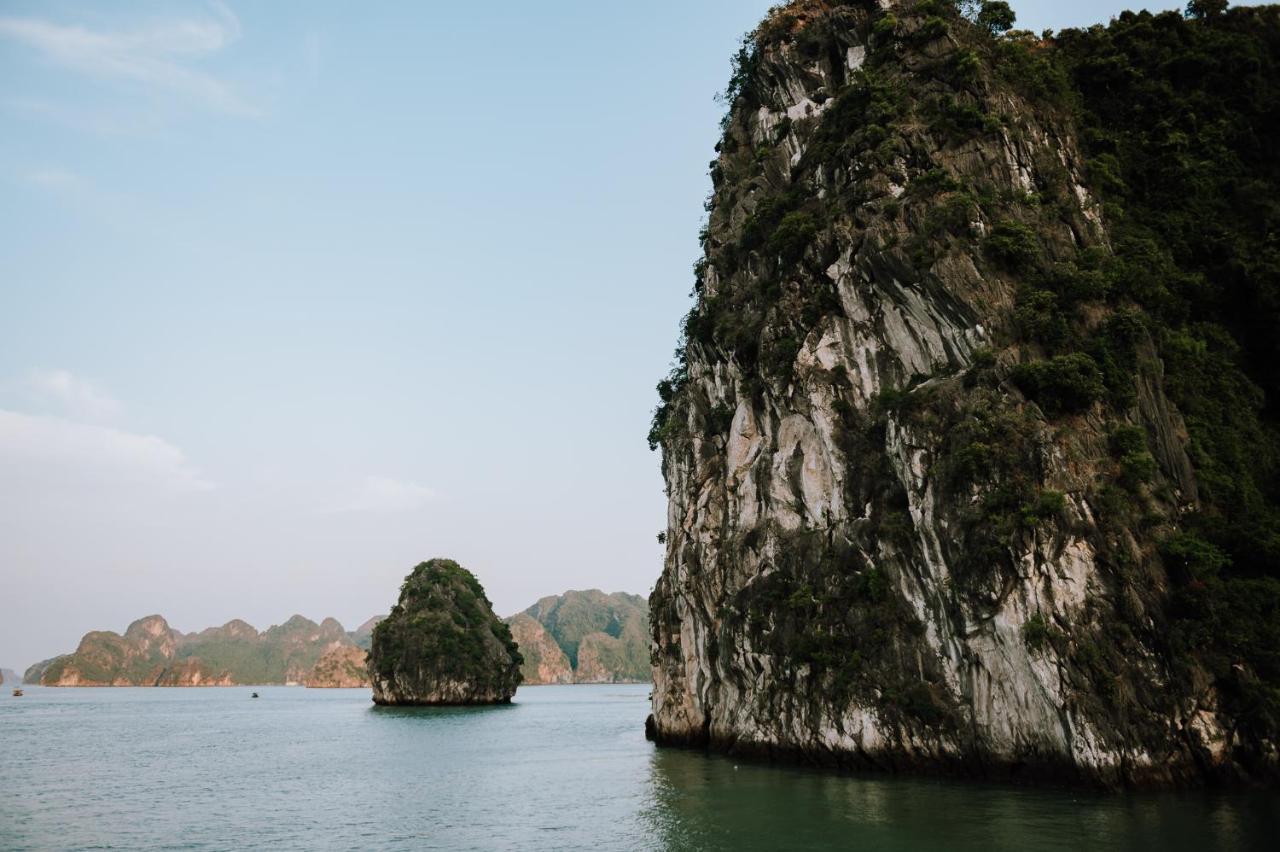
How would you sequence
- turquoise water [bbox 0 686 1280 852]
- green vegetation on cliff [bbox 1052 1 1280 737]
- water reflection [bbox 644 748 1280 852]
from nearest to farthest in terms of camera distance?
water reflection [bbox 644 748 1280 852], turquoise water [bbox 0 686 1280 852], green vegetation on cliff [bbox 1052 1 1280 737]

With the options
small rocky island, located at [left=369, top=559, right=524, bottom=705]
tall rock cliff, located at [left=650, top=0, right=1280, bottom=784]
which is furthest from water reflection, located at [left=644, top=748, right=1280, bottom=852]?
small rocky island, located at [left=369, top=559, right=524, bottom=705]

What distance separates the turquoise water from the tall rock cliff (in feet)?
8.75

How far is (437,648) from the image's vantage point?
9394 cm

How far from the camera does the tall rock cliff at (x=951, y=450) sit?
26.2 m

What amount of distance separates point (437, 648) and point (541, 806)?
2720 inches

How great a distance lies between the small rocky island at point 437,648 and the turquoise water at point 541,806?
45989 mm

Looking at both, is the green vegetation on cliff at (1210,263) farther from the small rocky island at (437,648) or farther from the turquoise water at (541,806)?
the small rocky island at (437,648)

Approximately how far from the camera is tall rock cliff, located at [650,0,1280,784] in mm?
26188

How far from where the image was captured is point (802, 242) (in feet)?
127

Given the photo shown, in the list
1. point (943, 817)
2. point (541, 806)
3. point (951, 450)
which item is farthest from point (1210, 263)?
point (541, 806)

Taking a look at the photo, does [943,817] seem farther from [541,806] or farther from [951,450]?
[541,806]

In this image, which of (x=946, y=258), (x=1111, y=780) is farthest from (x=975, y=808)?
(x=946, y=258)

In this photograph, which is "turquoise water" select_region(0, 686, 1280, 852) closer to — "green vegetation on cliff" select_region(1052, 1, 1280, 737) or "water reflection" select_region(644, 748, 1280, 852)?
"water reflection" select_region(644, 748, 1280, 852)

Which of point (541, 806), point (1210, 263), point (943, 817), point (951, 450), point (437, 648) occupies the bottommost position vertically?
point (541, 806)
